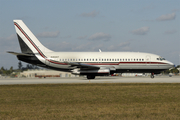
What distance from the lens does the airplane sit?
50.2 m

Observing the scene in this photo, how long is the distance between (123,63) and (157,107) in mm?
35354

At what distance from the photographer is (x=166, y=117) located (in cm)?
1227

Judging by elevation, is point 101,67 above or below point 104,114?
above

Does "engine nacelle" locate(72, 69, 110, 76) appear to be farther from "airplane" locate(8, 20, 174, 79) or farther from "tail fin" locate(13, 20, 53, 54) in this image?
"tail fin" locate(13, 20, 53, 54)

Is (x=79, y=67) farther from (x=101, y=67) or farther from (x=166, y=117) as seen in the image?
(x=166, y=117)

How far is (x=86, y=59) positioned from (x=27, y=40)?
1251 centimetres

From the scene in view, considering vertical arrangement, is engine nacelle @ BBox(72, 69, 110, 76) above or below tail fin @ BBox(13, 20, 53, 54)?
below

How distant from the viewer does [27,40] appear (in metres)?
51.6

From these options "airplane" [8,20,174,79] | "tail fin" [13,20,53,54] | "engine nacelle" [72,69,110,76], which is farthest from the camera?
"tail fin" [13,20,53,54]

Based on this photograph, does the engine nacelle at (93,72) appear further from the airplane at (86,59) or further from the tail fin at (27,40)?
the tail fin at (27,40)

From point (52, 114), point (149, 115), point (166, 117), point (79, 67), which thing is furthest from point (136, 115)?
point (79, 67)

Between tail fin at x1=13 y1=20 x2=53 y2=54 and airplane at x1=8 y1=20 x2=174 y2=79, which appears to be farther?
tail fin at x1=13 y1=20 x2=53 y2=54

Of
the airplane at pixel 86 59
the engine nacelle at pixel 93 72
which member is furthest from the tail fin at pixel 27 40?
the engine nacelle at pixel 93 72

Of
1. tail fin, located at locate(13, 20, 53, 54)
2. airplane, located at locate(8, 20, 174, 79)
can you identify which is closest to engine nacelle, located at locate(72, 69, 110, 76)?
airplane, located at locate(8, 20, 174, 79)
